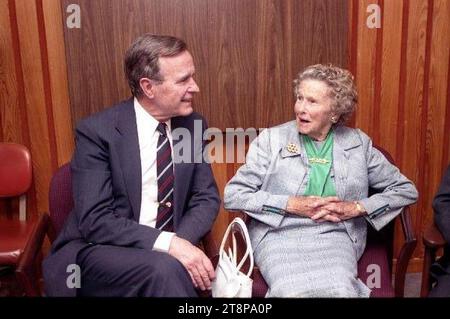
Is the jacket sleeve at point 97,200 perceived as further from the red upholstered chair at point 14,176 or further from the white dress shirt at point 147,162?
the red upholstered chair at point 14,176

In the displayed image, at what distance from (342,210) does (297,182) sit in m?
0.25

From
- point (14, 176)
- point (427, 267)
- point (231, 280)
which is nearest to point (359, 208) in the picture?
point (427, 267)

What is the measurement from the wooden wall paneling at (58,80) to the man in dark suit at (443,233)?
6.54 feet

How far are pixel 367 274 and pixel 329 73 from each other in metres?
0.97

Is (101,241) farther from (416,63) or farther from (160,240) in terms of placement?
(416,63)

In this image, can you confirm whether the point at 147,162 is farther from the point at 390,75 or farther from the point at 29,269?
the point at 390,75

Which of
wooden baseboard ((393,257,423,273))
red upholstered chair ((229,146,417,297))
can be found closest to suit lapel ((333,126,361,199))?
red upholstered chair ((229,146,417,297))

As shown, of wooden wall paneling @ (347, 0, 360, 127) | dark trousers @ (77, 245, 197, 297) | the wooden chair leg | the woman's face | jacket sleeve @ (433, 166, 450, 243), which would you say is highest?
wooden wall paneling @ (347, 0, 360, 127)

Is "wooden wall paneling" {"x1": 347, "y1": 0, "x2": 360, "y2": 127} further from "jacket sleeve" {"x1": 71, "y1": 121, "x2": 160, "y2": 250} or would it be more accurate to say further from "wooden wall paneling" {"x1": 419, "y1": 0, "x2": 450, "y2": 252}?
"jacket sleeve" {"x1": 71, "y1": 121, "x2": 160, "y2": 250}

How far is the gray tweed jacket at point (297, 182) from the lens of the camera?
8.64ft

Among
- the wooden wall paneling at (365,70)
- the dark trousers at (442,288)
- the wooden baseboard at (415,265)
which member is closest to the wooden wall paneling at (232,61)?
the wooden wall paneling at (365,70)

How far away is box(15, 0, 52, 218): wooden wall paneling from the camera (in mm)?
2936

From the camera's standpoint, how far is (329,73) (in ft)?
8.75

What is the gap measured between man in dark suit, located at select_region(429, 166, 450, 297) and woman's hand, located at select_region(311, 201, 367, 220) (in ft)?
1.15
